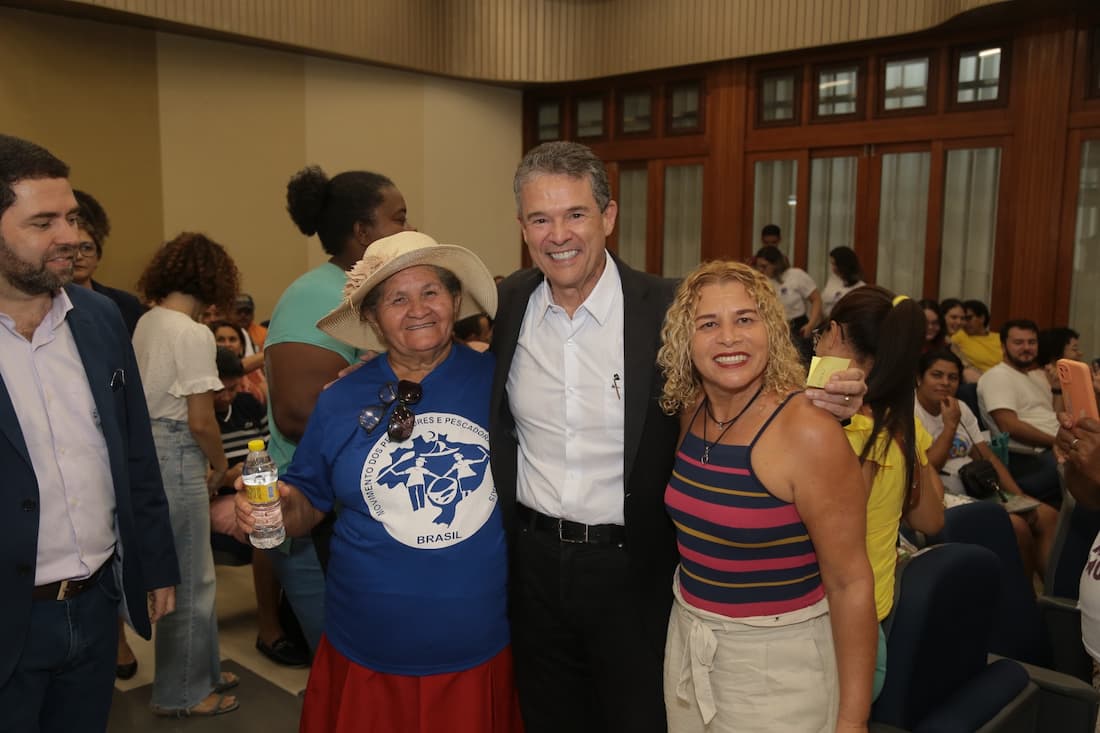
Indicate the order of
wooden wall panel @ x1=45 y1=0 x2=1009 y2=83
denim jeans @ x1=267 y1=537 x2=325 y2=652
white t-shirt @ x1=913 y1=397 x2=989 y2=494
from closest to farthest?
denim jeans @ x1=267 y1=537 x2=325 y2=652 < white t-shirt @ x1=913 y1=397 x2=989 y2=494 < wooden wall panel @ x1=45 y1=0 x2=1009 y2=83

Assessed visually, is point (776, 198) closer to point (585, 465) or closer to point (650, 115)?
point (650, 115)

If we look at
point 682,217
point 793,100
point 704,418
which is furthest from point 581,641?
point 682,217

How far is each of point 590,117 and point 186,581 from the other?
842 cm

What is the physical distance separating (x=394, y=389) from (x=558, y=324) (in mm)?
406

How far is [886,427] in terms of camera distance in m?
2.08

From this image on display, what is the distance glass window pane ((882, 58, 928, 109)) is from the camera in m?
8.05

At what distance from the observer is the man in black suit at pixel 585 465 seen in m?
1.88

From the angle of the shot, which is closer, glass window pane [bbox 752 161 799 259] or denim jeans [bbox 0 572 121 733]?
denim jeans [bbox 0 572 121 733]

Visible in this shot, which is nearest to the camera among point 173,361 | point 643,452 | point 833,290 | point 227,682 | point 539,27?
point 643,452

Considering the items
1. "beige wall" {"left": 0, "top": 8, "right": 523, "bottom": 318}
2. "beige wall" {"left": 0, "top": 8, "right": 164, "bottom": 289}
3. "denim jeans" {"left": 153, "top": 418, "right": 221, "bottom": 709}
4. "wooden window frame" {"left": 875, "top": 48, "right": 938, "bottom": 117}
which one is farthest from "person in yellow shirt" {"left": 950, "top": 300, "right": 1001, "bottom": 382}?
"beige wall" {"left": 0, "top": 8, "right": 164, "bottom": 289}

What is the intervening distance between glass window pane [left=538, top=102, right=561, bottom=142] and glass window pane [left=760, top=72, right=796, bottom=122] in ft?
8.57

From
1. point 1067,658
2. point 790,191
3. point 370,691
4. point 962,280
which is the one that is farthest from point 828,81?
point 370,691

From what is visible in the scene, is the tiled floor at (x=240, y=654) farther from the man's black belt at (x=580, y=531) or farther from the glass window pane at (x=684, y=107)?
the glass window pane at (x=684, y=107)

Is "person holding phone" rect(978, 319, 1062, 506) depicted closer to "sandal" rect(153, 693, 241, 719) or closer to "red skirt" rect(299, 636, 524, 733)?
"red skirt" rect(299, 636, 524, 733)
